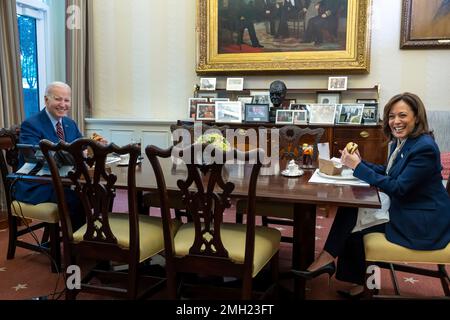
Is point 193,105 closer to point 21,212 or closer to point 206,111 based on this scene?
point 206,111

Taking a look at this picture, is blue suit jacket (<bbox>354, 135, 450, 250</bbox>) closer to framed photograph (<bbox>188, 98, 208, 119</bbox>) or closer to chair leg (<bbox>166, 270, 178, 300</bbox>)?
chair leg (<bbox>166, 270, 178, 300</bbox>)

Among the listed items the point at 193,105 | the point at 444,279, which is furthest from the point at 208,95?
the point at 444,279

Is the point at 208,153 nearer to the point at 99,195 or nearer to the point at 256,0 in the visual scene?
the point at 99,195

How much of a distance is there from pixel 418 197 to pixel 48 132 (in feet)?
7.74

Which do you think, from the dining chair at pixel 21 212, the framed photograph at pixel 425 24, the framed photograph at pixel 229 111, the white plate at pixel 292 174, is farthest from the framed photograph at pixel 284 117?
the dining chair at pixel 21 212

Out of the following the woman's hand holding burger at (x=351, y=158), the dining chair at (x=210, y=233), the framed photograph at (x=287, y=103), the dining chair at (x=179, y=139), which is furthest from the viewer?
the framed photograph at (x=287, y=103)

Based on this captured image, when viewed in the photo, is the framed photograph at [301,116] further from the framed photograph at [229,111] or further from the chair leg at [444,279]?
the chair leg at [444,279]

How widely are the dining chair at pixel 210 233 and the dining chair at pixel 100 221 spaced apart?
0.19 m

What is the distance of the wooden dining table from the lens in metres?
1.74

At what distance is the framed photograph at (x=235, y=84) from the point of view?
449cm

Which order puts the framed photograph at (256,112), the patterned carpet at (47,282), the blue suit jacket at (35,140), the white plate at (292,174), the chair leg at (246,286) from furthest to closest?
the framed photograph at (256,112), the blue suit jacket at (35,140), the patterned carpet at (47,282), the white plate at (292,174), the chair leg at (246,286)

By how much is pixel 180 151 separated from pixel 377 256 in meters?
1.07

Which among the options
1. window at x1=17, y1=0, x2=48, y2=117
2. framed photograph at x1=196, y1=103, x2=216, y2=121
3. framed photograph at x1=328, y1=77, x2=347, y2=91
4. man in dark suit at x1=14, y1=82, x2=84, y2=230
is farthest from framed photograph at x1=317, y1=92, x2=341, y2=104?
window at x1=17, y1=0, x2=48, y2=117

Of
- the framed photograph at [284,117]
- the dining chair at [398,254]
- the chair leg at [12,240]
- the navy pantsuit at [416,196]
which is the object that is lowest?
the chair leg at [12,240]
